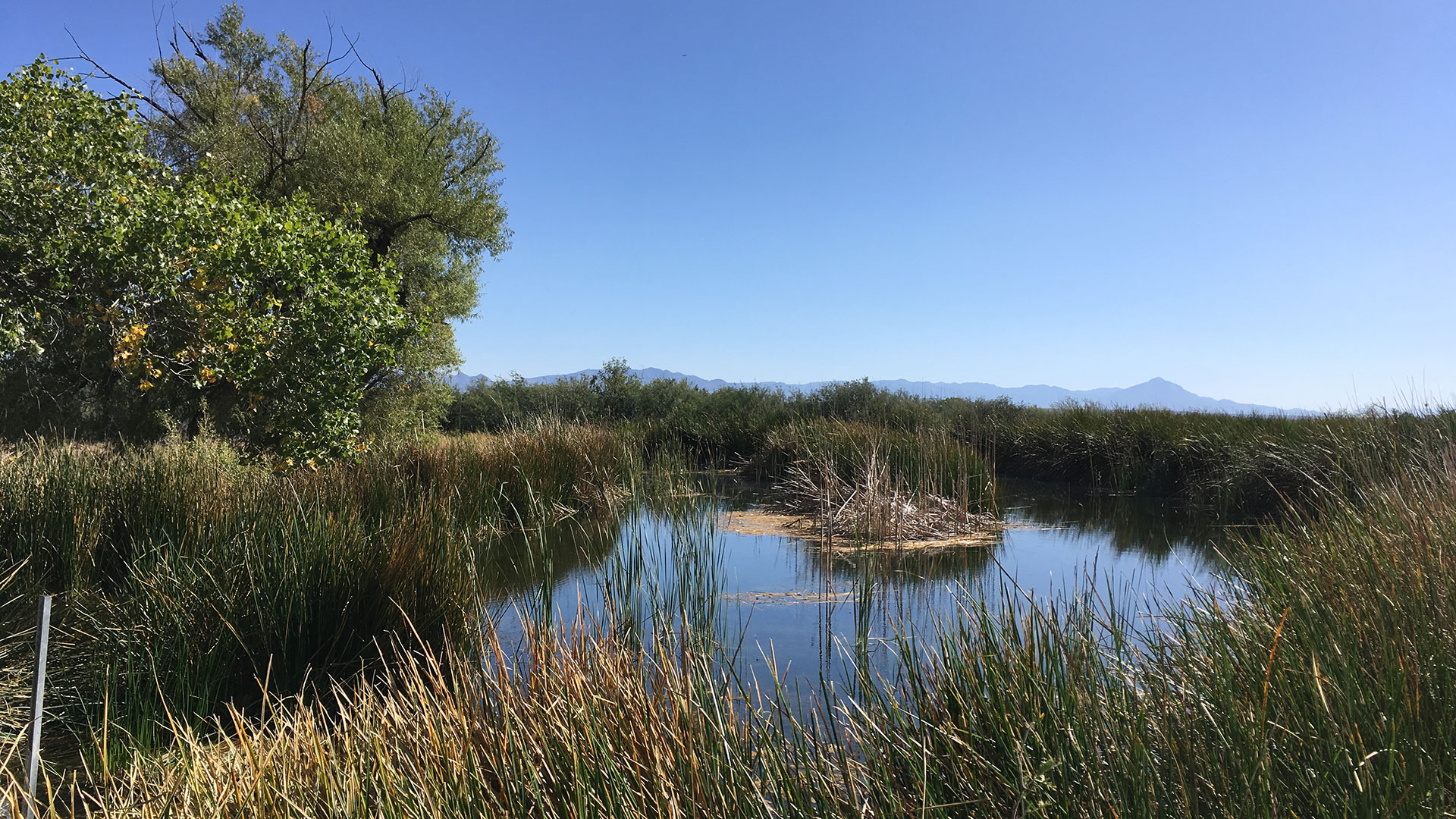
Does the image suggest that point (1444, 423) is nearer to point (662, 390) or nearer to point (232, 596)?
point (232, 596)

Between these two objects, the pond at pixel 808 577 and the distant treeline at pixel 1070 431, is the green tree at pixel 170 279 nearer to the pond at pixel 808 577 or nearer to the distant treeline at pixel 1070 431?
the pond at pixel 808 577

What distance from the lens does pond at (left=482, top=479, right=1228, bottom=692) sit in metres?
3.53

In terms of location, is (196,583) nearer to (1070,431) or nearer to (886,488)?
(886,488)

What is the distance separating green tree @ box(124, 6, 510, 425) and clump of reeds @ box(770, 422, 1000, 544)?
6.91 meters

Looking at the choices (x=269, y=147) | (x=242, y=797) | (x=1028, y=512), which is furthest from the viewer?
(x=269, y=147)

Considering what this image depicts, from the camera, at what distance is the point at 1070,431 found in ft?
42.7

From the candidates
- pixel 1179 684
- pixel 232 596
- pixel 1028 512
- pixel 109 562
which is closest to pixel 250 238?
pixel 109 562

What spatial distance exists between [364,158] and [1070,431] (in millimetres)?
13232

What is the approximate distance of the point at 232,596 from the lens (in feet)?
11.6

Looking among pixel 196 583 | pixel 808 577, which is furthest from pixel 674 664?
pixel 808 577

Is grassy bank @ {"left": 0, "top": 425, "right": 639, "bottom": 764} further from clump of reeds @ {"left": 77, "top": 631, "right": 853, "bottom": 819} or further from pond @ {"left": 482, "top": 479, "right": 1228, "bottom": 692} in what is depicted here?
pond @ {"left": 482, "top": 479, "right": 1228, "bottom": 692}

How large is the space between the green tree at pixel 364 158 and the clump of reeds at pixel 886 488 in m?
6.91

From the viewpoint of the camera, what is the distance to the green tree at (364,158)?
1396 centimetres

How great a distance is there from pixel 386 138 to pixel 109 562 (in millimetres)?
12556
